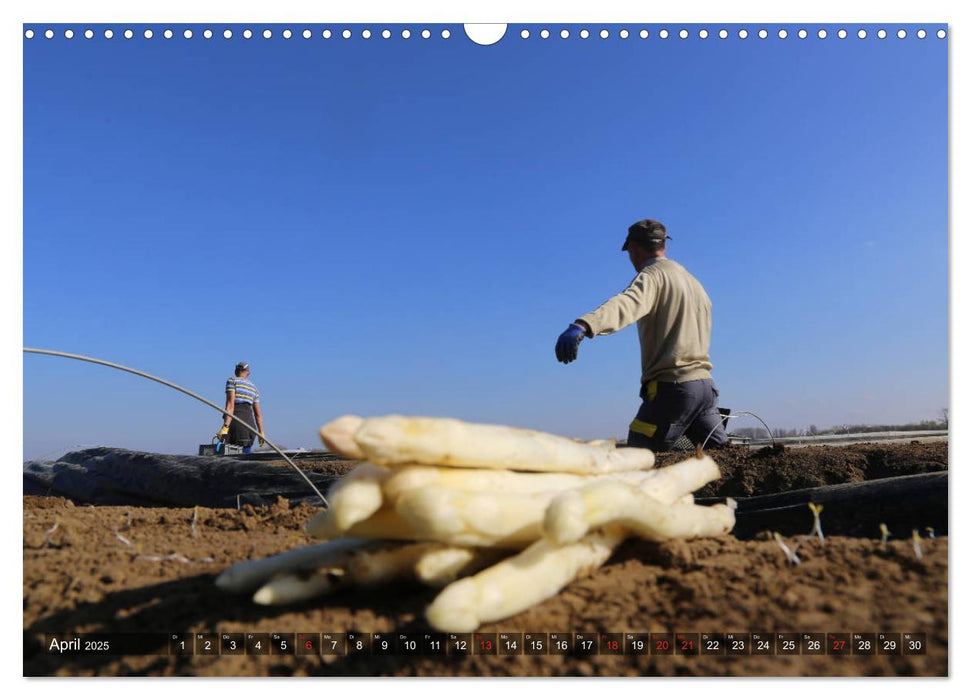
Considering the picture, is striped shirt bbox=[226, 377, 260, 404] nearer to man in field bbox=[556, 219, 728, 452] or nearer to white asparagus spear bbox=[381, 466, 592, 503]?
man in field bbox=[556, 219, 728, 452]

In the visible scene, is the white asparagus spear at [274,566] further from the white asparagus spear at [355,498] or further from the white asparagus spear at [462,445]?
the white asparagus spear at [462,445]

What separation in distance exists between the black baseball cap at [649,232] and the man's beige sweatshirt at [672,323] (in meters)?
0.22

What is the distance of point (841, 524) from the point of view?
250 centimetres

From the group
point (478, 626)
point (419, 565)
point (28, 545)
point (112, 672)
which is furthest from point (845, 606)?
point (28, 545)

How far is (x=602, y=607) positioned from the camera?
1463 millimetres

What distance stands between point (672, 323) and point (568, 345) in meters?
1.28

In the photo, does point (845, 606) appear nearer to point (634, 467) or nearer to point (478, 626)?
point (634, 467)

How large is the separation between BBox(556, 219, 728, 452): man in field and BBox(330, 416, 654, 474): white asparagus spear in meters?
2.88

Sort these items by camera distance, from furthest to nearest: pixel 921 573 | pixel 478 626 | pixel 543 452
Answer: pixel 543 452 → pixel 921 573 → pixel 478 626

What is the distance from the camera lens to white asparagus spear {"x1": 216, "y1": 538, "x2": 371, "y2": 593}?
5.24ft

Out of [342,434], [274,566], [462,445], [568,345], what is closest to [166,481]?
[568,345]

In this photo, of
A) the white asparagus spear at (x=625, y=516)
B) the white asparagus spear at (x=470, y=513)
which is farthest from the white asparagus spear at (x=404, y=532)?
the white asparagus spear at (x=625, y=516)

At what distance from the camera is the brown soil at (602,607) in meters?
1.29

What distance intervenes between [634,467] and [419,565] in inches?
33.1
